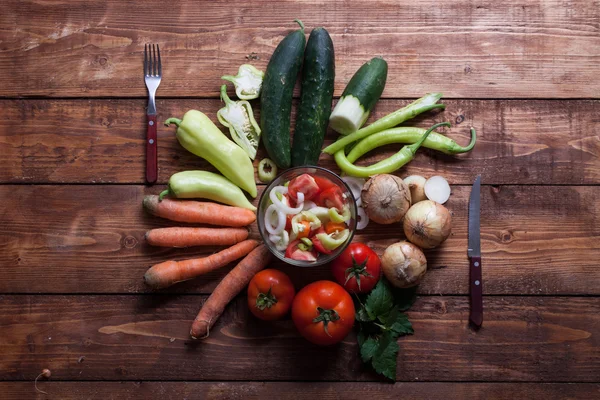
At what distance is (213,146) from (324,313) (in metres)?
0.69

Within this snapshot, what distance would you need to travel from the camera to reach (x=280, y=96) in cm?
194

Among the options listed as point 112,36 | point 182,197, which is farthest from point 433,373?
point 112,36

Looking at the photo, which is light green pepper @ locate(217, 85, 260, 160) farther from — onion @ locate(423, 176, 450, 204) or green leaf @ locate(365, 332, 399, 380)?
green leaf @ locate(365, 332, 399, 380)

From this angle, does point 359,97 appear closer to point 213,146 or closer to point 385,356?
point 213,146

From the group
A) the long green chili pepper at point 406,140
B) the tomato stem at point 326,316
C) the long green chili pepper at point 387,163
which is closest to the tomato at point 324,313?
the tomato stem at point 326,316

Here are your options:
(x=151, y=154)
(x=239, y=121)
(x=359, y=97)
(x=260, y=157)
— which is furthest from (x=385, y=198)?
(x=151, y=154)

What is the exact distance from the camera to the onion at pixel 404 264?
6.10 ft

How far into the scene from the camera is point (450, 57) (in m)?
2.07

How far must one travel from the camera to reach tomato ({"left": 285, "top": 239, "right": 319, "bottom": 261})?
71.8 inches

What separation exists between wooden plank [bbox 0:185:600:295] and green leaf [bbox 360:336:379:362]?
28cm

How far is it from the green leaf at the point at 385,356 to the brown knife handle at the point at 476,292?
31cm

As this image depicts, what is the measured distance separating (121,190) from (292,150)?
66cm

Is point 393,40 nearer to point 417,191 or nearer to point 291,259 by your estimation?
point 417,191

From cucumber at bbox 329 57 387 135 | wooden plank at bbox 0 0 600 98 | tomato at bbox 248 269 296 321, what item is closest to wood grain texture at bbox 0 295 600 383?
tomato at bbox 248 269 296 321
